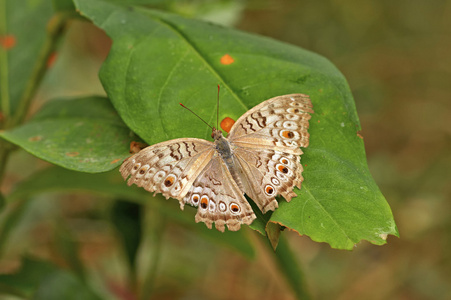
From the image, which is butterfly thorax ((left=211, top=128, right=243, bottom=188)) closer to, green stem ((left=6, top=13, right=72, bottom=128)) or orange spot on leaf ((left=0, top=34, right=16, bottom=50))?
green stem ((left=6, top=13, right=72, bottom=128))

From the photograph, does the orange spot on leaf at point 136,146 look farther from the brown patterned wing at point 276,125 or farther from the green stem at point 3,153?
the green stem at point 3,153

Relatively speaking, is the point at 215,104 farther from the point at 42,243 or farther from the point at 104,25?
the point at 42,243

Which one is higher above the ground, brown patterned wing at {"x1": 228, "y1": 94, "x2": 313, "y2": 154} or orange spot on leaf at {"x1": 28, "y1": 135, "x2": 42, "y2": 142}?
brown patterned wing at {"x1": 228, "y1": 94, "x2": 313, "y2": 154}

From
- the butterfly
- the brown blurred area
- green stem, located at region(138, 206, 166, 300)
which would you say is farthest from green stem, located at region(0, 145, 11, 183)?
the brown blurred area

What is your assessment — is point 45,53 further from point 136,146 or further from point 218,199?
point 218,199

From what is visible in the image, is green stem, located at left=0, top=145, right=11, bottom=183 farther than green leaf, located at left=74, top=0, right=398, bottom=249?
Yes

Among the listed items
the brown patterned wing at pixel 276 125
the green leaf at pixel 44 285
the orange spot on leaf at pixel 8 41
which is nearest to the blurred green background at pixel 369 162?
the green leaf at pixel 44 285
